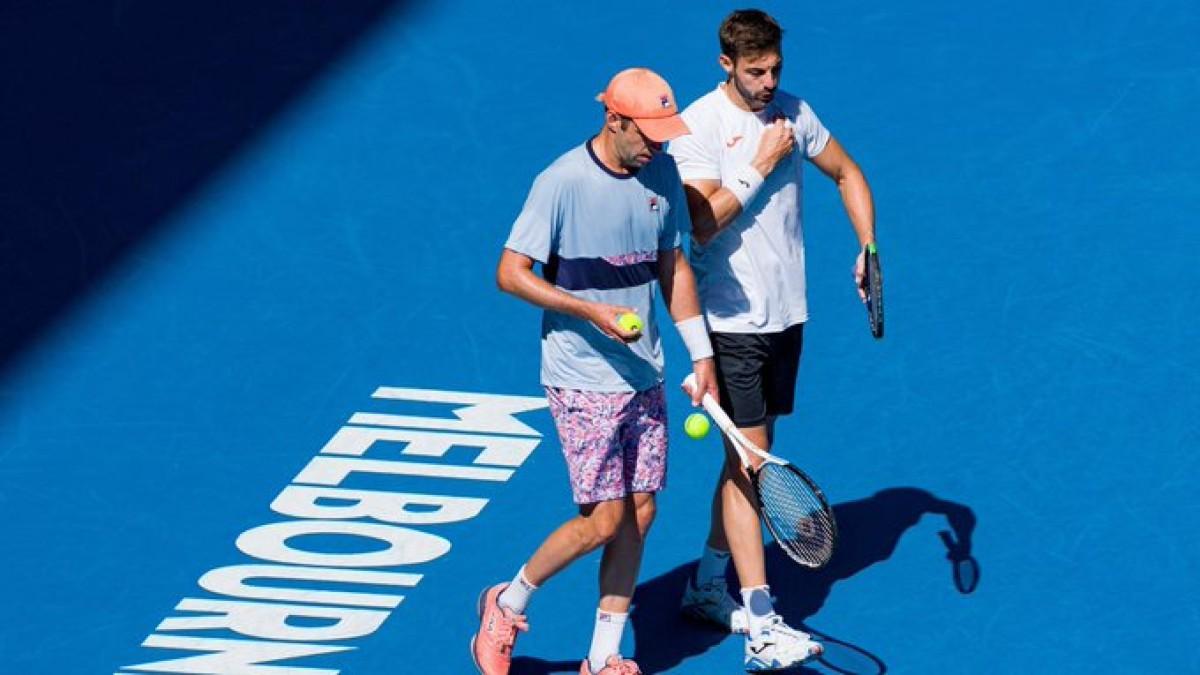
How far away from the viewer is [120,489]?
933cm

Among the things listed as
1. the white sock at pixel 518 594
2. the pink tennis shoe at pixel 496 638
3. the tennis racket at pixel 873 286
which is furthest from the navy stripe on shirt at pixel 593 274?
the pink tennis shoe at pixel 496 638

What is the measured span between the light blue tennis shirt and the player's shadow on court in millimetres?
1203

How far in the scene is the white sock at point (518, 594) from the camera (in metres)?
8.09

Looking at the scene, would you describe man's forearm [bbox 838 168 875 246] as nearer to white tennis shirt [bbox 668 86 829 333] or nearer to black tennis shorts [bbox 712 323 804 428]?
white tennis shirt [bbox 668 86 829 333]

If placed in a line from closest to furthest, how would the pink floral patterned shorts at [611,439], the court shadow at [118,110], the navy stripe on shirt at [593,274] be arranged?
1. the navy stripe on shirt at [593,274]
2. the pink floral patterned shorts at [611,439]
3. the court shadow at [118,110]

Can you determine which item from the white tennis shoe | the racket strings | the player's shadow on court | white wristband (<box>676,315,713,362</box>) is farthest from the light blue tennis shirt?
the player's shadow on court

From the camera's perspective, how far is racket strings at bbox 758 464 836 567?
7832 mm

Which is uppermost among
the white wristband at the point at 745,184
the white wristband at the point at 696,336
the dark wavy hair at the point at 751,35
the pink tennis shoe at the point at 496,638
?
the dark wavy hair at the point at 751,35

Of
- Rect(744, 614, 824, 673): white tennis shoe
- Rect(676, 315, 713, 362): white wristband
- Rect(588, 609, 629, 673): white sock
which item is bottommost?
Rect(744, 614, 824, 673): white tennis shoe

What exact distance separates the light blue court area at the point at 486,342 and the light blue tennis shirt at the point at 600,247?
4.10 feet

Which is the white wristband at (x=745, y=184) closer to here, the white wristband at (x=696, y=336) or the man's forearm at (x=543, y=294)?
the white wristband at (x=696, y=336)

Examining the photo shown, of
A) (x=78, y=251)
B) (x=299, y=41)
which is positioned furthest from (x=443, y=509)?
(x=299, y=41)

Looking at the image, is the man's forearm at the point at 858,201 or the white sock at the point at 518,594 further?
the man's forearm at the point at 858,201

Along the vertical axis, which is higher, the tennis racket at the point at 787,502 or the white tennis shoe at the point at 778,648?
the tennis racket at the point at 787,502
